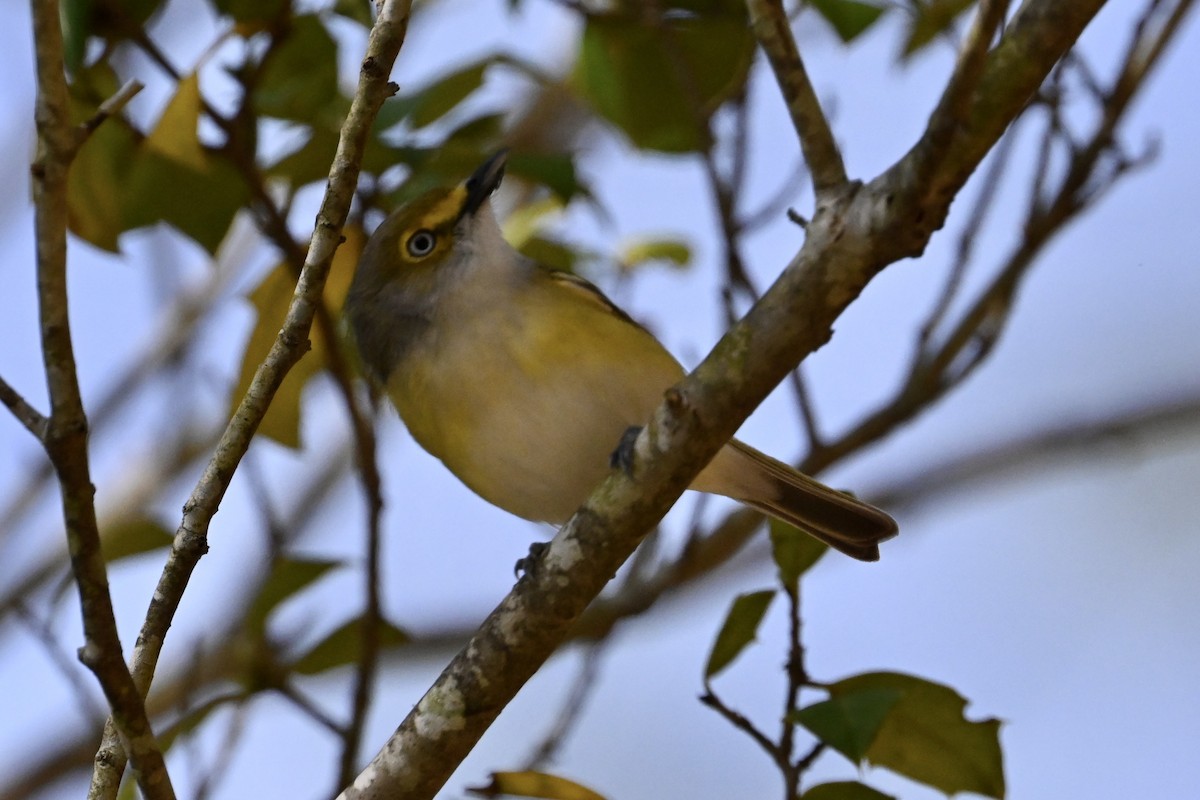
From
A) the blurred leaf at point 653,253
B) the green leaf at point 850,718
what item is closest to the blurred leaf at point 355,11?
the blurred leaf at point 653,253

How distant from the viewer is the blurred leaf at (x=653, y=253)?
14.7 ft

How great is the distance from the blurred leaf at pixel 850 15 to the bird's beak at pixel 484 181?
2.93 ft

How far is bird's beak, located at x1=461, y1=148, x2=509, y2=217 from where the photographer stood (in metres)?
3.63

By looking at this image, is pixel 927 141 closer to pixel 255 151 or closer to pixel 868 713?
pixel 868 713

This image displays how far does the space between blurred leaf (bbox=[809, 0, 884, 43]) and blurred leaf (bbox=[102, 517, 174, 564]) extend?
2115 mm

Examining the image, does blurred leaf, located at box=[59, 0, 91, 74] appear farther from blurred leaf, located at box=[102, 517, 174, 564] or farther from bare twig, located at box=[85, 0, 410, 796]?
bare twig, located at box=[85, 0, 410, 796]

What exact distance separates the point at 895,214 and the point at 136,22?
216 centimetres

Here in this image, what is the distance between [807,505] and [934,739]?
118cm

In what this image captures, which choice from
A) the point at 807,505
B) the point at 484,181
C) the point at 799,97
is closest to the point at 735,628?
the point at 807,505

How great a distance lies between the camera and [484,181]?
3.71 m

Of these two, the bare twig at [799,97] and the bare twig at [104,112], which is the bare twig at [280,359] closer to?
the bare twig at [104,112]

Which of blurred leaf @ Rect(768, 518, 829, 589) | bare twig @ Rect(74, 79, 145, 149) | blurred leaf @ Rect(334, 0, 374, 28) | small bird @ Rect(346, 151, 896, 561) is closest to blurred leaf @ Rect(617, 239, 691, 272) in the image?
small bird @ Rect(346, 151, 896, 561)

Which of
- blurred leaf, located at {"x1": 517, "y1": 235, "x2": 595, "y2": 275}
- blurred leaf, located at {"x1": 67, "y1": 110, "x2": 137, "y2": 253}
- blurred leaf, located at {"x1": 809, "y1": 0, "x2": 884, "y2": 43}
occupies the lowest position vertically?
blurred leaf, located at {"x1": 67, "y1": 110, "x2": 137, "y2": 253}

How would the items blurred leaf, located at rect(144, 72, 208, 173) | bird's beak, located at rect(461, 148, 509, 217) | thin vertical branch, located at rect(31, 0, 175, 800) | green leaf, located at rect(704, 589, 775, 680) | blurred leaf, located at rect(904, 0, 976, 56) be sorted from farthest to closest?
blurred leaf, located at rect(904, 0, 976, 56), bird's beak, located at rect(461, 148, 509, 217), blurred leaf, located at rect(144, 72, 208, 173), green leaf, located at rect(704, 589, 775, 680), thin vertical branch, located at rect(31, 0, 175, 800)
